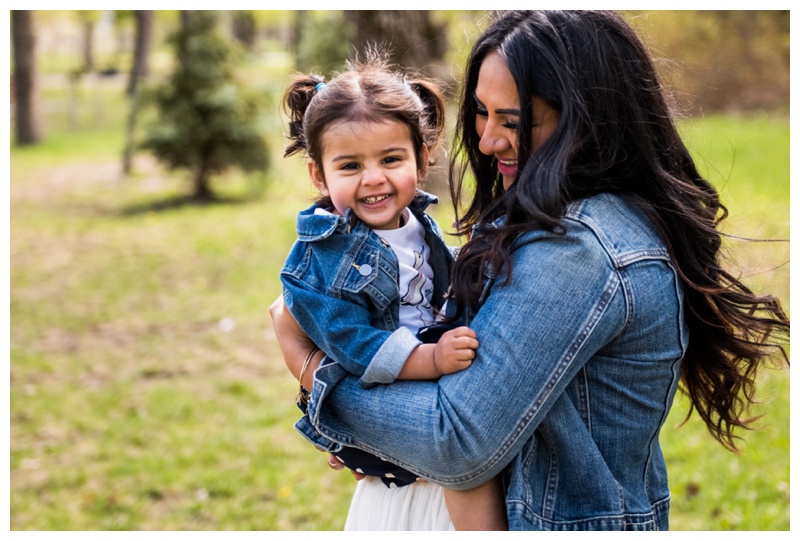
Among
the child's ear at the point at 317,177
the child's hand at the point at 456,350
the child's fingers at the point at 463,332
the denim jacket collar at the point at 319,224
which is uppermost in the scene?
the child's ear at the point at 317,177

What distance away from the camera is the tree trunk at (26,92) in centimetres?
1892

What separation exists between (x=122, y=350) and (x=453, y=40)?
8522 millimetres

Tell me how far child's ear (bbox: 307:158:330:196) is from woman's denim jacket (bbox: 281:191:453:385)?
0.41ft

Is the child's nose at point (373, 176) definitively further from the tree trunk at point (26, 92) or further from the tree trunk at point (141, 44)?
the tree trunk at point (26, 92)

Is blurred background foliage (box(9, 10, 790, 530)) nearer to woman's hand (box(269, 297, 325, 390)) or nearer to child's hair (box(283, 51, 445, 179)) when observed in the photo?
child's hair (box(283, 51, 445, 179))

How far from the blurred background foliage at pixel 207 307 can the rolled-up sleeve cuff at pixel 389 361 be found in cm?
77

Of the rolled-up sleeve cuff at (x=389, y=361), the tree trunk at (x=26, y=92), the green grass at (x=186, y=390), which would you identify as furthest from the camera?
the tree trunk at (x=26, y=92)

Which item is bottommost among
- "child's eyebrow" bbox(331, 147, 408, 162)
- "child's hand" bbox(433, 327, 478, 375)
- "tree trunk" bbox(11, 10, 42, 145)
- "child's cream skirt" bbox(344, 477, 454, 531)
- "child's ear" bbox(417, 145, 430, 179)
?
"tree trunk" bbox(11, 10, 42, 145)

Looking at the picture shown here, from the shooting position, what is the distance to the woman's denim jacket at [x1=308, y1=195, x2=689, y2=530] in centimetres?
167

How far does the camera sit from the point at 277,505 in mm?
4652

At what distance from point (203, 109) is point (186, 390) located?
6563 mm

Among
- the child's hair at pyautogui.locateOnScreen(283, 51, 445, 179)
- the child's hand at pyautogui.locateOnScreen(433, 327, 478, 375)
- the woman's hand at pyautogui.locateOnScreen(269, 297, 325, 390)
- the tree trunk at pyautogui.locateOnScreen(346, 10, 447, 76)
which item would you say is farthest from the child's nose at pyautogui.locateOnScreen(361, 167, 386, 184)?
the tree trunk at pyautogui.locateOnScreen(346, 10, 447, 76)

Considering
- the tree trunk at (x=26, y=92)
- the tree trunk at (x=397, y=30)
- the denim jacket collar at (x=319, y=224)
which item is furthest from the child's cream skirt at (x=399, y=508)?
the tree trunk at (x=26, y=92)

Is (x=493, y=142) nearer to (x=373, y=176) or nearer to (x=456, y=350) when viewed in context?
(x=373, y=176)
